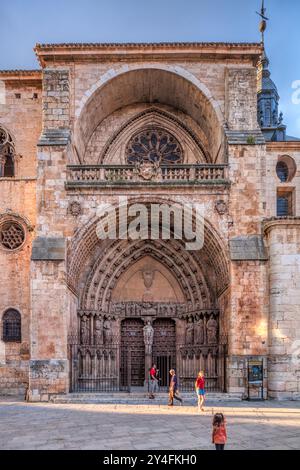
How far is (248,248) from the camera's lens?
15641 mm

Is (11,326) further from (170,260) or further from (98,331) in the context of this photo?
(170,260)

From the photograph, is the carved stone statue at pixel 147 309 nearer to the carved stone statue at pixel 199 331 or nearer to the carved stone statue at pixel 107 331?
the carved stone statue at pixel 107 331

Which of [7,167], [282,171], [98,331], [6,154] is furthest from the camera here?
[282,171]

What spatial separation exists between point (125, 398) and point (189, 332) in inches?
151

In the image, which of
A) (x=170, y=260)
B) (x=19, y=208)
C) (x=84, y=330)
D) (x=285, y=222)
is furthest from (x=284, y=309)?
(x=19, y=208)

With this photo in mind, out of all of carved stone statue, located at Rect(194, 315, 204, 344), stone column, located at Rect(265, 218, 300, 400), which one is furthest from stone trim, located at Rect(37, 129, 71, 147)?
carved stone statue, located at Rect(194, 315, 204, 344)

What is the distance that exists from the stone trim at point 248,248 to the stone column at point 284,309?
267mm

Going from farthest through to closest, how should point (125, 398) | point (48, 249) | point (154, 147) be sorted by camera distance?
point (154, 147), point (48, 249), point (125, 398)

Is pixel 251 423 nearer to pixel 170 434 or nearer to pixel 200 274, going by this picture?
pixel 170 434

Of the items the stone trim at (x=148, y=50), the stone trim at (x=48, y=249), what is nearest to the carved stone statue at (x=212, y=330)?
the stone trim at (x=48, y=249)

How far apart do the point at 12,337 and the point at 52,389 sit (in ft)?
10.0

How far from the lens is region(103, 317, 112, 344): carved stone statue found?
17594mm

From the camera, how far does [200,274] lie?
17.7 meters

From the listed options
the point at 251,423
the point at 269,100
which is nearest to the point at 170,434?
the point at 251,423
